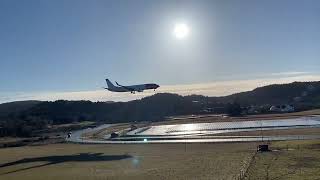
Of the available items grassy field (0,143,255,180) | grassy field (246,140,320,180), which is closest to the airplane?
grassy field (0,143,255,180)

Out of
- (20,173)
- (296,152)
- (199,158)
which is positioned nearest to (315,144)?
(296,152)

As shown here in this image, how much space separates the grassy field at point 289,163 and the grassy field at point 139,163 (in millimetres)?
2016

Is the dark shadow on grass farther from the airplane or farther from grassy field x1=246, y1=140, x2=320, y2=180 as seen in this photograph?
the airplane

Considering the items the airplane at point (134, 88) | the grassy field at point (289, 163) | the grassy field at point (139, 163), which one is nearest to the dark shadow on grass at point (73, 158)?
the grassy field at point (139, 163)

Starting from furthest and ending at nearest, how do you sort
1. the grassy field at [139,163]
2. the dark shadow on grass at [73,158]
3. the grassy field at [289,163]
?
1. the dark shadow on grass at [73,158]
2. the grassy field at [139,163]
3. the grassy field at [289,163]

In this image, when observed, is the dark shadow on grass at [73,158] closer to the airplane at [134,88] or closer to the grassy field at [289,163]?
the grassy field at [289,163]

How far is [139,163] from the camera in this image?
53719 millimetres

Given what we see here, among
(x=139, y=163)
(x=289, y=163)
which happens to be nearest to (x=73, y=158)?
(x=139, y=163)

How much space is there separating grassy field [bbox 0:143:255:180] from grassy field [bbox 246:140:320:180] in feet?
6.61

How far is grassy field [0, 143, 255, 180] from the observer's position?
44.6 m

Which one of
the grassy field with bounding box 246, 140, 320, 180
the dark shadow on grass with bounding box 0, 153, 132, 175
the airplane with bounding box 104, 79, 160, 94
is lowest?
the dark shadow on grass with bounding box 0, 153, 132, 175

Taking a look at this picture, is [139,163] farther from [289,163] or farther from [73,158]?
[289,163]

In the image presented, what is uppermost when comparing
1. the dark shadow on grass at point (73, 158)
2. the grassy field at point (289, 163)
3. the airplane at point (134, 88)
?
the airplane at point (134, 88)

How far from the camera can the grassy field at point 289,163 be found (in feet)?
121
